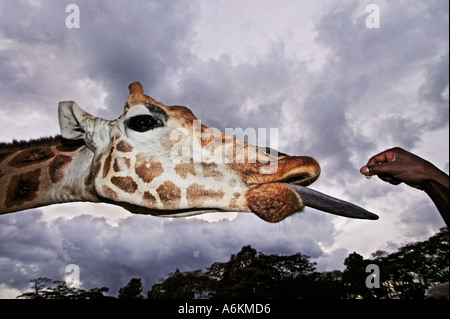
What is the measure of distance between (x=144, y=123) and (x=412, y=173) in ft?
9.85

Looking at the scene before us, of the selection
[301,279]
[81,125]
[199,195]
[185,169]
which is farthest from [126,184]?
[301,279]

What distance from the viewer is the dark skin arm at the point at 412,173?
79.0 inches

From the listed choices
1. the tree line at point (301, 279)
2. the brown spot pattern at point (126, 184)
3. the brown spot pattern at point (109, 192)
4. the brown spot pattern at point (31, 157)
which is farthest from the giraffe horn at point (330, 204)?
the tree line at point (301, 279)

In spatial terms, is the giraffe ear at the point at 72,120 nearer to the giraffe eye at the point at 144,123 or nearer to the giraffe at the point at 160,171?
the giraffe at the point at 160,171

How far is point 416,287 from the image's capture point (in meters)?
31.6

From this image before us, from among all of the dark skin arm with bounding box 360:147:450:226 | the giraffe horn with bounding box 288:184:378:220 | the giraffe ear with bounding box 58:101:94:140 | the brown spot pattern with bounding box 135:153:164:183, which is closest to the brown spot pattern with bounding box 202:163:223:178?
the brown spot pattern with bounding box 135:153:164:183

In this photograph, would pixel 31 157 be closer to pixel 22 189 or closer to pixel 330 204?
pixel 22 189

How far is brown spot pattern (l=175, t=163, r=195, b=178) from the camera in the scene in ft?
10.2

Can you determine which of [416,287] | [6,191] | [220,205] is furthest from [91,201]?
[416,287]

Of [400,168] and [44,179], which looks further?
[44,179]

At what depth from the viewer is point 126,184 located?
3.21 metres

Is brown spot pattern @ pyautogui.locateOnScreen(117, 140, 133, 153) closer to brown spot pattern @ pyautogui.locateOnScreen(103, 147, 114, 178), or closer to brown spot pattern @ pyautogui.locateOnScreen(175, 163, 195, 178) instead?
brown spot pattern @ pyautogui.locateOnScreen(103, 147, 114, 178)
